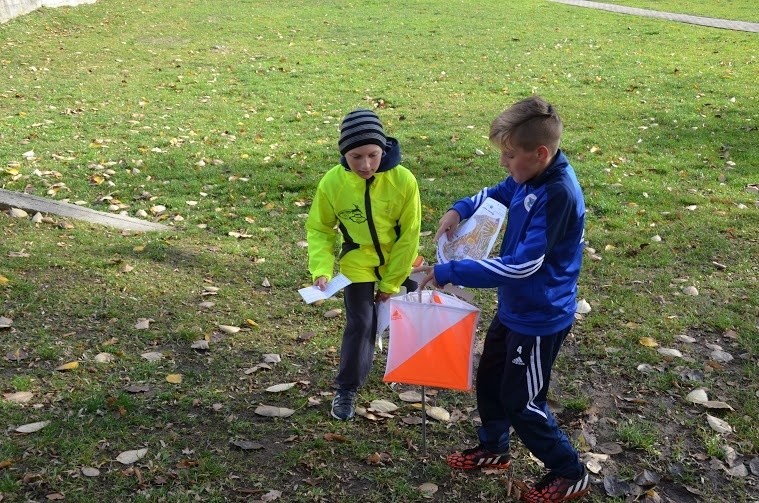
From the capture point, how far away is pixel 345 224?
3438 millimetres

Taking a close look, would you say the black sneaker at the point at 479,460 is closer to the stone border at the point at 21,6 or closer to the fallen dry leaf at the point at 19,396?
the fallen dry leaf at the point at 19,396

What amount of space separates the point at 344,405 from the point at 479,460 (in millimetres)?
734

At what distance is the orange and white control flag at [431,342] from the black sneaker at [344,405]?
684mm

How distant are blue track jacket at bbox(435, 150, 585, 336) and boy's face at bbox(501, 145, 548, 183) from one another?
1.0 inches

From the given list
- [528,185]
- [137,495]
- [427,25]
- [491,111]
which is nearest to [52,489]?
[137,495]

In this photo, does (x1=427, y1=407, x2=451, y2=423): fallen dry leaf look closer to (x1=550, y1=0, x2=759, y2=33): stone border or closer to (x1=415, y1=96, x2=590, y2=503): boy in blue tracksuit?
(x1=415, y1=96, x2=590, y2=503): boy in blue tracksuit

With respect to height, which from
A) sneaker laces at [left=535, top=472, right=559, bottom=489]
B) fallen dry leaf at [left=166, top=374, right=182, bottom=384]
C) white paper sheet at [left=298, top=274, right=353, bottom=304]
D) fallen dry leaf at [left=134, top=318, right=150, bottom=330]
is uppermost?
white paper sheet at [left=298, top=274, right=353, bottom=304]

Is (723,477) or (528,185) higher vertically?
(528,185)

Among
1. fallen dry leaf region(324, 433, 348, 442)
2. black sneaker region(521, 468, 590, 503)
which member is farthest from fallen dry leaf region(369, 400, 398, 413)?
black sneaker region(521, 468, 590, 503)

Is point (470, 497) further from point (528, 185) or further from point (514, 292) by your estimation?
point (528, 185)

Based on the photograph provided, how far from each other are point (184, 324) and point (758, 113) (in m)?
8.02

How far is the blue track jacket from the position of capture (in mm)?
2582

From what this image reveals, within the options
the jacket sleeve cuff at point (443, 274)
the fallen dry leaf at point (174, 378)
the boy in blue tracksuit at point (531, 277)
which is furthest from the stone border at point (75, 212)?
the jacket sleeve cuff at point (443, 274)

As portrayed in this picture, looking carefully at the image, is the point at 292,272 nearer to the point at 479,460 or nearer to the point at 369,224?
the point at 369,224
